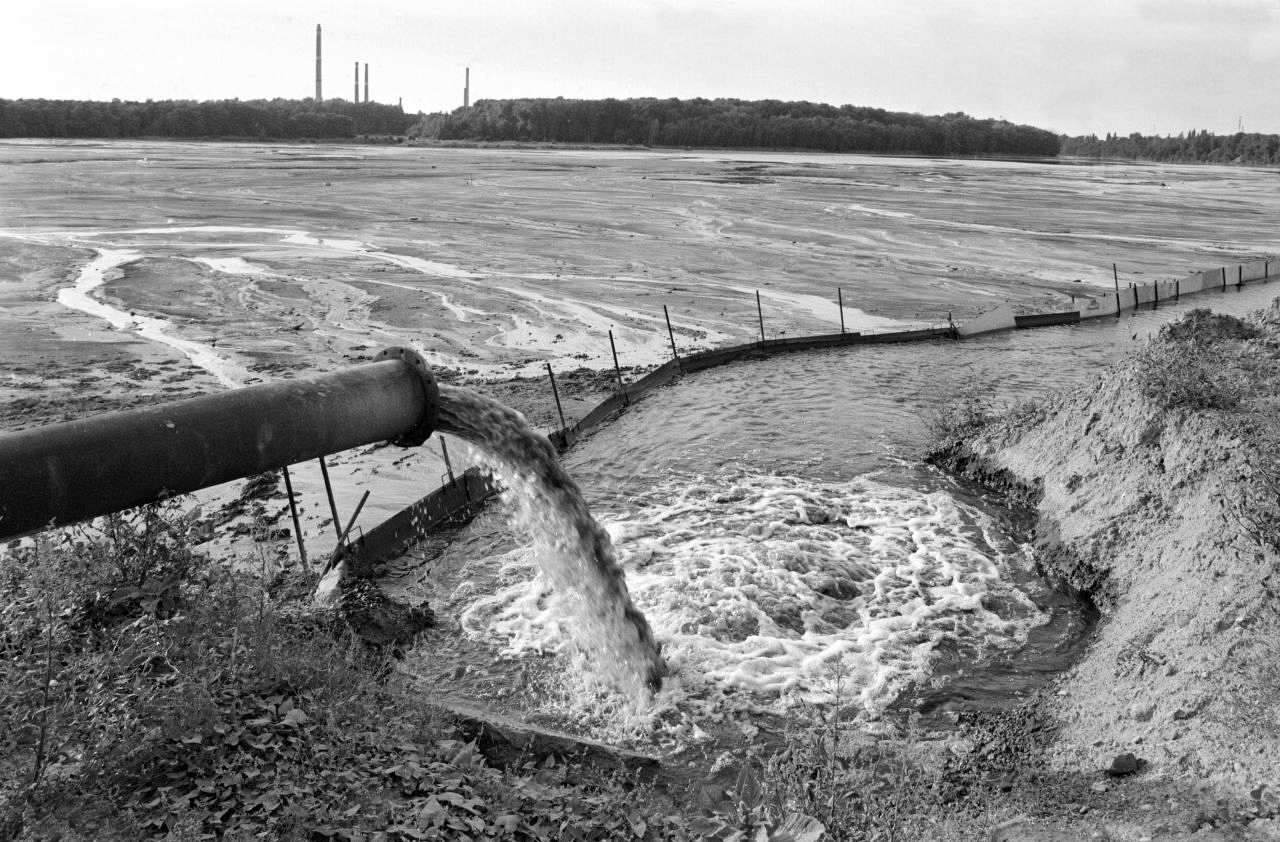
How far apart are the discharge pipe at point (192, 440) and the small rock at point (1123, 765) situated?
17.8ft

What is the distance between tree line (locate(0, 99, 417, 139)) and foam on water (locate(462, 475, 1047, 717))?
124 meters

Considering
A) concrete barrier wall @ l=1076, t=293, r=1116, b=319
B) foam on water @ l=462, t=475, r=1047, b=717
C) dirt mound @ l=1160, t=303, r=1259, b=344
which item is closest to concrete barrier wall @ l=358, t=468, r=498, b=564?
foam on water @ l=462, t=475, r=1047, b=717

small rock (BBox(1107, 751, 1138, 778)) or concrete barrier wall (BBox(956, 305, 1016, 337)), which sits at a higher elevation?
concrete barrier wall (BBox(956, 305, 1016, 337))

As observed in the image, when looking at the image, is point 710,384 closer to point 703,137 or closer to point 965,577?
point 965,577

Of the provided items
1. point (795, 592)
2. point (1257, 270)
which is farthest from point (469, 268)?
point (1257, 270)

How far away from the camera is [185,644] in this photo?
6.37 metres

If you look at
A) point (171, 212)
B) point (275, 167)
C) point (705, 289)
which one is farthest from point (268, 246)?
point (275, 167)

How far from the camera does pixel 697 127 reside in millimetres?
144625

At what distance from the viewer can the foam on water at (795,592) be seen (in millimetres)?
8828

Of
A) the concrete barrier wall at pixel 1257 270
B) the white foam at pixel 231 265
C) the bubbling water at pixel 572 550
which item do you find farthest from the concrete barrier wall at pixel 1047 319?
the white foam at pixel 231 265

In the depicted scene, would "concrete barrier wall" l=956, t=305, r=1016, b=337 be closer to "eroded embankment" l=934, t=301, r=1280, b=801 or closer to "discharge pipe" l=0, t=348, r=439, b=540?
"eroded embankment" l=934, t=301, r=1280, b=801

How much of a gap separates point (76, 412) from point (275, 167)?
64269 millimetres

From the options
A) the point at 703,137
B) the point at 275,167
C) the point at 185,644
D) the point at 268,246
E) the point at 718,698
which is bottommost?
the point at 718,698

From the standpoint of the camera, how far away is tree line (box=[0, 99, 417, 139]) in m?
112
